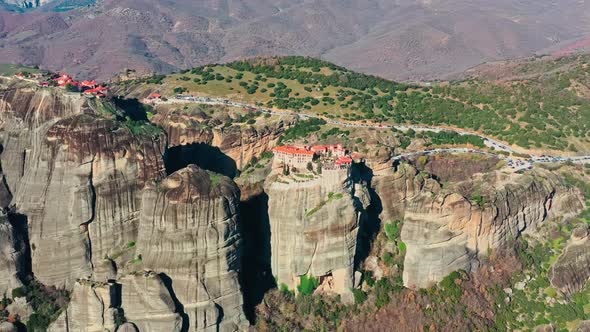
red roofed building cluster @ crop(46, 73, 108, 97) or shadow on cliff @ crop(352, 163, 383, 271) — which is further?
red roofed building cluster @ crop(46, 73, 108, 97)

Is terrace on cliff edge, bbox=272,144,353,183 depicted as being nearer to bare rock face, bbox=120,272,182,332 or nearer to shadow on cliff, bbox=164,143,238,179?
shadow on cliff, bbox=164,143,238,179

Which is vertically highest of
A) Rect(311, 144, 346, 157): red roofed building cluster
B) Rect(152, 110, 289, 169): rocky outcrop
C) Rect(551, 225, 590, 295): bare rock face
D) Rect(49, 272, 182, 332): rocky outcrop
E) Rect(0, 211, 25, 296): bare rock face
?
Rect(311, 144, 346, 157): red roofed building cluster

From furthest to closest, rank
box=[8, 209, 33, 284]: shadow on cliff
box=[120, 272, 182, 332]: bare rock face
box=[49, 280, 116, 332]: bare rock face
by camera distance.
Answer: box=[8, 209, 33, 284]: shadow on cliff < box=[120, 272, 182, 332]: bare rock face < box=[49, 280, 116, 332]: bare rock face

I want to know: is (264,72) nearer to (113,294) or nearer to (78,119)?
(78,119)

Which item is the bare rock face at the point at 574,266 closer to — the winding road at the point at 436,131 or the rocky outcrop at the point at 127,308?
the winding road at the point at 436,131

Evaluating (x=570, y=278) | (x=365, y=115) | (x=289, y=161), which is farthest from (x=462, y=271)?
(x=365, y=115)

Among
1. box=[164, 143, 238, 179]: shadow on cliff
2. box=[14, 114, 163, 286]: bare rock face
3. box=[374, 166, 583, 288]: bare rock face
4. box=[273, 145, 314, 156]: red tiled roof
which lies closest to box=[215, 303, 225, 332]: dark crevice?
box=[14, 114, 163, 286]: bare rock face

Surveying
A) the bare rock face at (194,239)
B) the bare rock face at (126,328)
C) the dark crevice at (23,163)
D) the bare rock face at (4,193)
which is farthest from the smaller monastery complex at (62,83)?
the bare rock face at (126,328)
